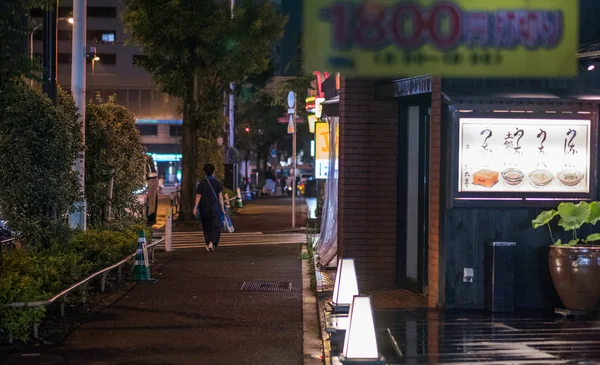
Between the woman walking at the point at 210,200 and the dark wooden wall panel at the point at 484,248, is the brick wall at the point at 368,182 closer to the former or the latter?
the dark wooden wall panel at the point at 484,248

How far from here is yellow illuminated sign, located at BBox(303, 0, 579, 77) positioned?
10461 mm

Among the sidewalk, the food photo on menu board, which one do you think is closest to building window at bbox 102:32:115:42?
the sidewalk

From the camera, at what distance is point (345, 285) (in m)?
10.4

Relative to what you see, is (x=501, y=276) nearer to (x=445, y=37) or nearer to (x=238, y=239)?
(x=445, y=37)

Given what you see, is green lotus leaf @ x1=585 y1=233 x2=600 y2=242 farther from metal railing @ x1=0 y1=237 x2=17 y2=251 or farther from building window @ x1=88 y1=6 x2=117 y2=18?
building window @ x1=88 y1=6 x2=117 y2=18

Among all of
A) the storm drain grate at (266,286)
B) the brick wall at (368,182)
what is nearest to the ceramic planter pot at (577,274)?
the brick wall at (368,182)

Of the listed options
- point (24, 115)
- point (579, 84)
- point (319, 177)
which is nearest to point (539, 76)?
point (579, 84)

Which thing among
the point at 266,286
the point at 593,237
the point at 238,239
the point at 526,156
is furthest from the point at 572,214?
the point at 238,239

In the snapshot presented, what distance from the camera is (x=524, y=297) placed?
10.4 metres

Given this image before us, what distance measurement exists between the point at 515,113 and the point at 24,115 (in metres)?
6.27

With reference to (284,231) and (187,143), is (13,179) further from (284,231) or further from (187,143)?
(187,143)

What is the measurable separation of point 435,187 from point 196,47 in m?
16.9

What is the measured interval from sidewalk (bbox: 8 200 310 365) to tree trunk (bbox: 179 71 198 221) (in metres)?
10.9

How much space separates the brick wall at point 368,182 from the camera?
12.7m
